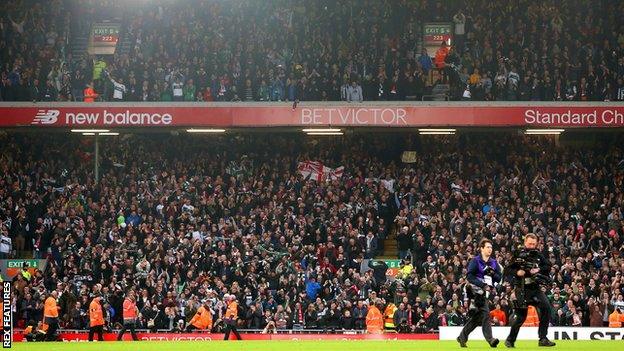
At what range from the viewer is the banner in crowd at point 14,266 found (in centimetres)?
3662

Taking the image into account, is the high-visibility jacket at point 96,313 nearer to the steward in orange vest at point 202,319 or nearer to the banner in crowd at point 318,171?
the steward in orange vest at point 202,319

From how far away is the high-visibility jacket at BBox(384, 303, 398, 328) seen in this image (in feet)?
105

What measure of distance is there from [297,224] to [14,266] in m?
8.77

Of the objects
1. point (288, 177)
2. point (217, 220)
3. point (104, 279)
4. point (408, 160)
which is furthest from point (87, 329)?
point (408, 160)

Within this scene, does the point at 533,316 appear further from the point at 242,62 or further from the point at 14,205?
the point at 14,205

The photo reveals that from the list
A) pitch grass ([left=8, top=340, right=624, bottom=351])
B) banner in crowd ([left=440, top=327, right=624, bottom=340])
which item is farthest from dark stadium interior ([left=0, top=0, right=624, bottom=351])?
pitch grass ([left=8, top=340, right=624, bottom=351])

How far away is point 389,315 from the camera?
32250 millimetres

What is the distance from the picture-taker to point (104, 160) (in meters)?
40.9

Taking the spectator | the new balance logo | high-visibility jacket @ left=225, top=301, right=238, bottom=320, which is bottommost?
high-visibility jacket @ left=225, top=301, right=238, bottom=320

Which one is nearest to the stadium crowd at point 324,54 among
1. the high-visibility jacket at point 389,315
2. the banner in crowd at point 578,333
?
the high-visibility jacket at point 389,315

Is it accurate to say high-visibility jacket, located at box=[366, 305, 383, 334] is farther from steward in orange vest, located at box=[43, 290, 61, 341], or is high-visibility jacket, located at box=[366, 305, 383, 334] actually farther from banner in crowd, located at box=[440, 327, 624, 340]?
steward in orange vest, located at box=[43, 290, 61, 341]

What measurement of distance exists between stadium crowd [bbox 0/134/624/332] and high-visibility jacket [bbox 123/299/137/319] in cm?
60

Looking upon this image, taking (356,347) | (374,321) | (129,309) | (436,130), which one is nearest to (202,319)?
(129,309)

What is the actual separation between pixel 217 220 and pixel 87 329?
6.67m
